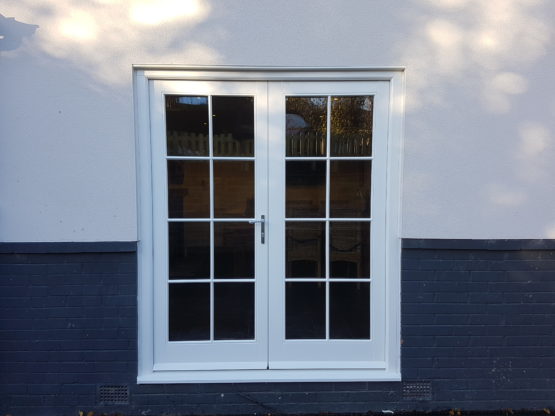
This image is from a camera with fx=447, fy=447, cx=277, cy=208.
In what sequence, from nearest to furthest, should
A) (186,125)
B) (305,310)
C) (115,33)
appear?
1. (115,33)
2. (186,125)
3. (305,310)

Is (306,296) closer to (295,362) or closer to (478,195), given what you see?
(295,362)

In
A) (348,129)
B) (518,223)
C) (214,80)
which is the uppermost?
(214,80)

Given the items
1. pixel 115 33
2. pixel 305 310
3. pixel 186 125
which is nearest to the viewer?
pixel 115 33

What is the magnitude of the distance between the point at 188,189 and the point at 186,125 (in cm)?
47

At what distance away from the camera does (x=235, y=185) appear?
10.9ft

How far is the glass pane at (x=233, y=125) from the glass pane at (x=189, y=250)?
587 mm

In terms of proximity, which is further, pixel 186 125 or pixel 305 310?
pixel 305 310

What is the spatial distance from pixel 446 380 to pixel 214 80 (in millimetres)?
2788

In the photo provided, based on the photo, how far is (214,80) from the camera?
3219 millimetres

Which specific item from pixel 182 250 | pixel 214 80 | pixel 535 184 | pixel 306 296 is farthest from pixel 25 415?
pixel 535 184

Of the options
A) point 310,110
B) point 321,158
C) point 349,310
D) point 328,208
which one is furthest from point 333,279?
point 310,110

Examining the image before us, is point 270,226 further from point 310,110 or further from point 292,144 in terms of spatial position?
point 310,110

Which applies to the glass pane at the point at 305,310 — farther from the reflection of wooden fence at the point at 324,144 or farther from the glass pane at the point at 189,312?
the reflection of wooden fence at the point at 324,144

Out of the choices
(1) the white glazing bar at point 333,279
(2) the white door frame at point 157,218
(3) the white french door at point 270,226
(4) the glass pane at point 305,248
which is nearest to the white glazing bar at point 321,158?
(3) the white french door at point 270,226
